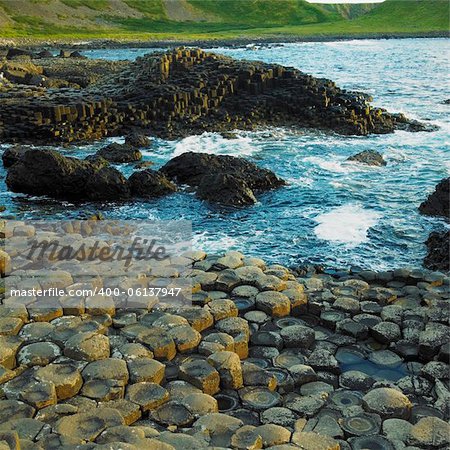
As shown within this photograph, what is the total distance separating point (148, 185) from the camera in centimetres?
1800

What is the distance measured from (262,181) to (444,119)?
60.1 ft

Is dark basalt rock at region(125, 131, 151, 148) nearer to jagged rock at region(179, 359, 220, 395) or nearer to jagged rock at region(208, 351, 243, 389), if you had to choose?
jagged rock at region(208, 351, 243, 389)

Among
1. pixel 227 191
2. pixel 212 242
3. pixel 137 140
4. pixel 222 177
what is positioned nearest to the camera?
pixel 212 242

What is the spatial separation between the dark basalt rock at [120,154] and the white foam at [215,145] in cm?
200

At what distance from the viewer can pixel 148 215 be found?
1642 cm

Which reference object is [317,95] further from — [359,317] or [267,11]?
[267,11]

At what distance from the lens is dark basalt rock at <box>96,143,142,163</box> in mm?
21953

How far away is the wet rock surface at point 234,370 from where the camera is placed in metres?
6.20

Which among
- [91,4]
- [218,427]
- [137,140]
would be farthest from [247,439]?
[91,4]

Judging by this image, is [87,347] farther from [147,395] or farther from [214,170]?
[214,170]

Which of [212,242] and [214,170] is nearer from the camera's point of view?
[212,242]

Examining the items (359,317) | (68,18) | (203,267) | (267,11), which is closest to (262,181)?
(203,267)

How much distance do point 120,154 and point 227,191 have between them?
22.3ft

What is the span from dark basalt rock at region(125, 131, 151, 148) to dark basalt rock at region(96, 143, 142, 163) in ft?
7.68
